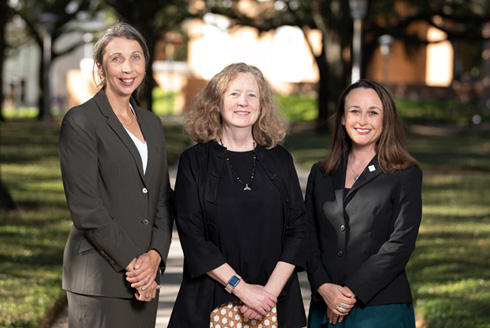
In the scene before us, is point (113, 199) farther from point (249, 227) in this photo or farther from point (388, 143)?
point (388, 143)

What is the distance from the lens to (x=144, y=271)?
3.61 metres

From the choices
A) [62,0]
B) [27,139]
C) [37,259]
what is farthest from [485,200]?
[62,0]

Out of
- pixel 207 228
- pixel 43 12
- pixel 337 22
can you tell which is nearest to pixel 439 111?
pixel 337 22

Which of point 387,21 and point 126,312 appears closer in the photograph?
point 126,312

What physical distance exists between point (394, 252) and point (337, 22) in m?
24.7

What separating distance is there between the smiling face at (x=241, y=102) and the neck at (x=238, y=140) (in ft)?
0.14

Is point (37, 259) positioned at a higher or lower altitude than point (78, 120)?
lower

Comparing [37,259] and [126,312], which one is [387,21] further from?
[126,312]

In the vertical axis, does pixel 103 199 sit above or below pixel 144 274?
above

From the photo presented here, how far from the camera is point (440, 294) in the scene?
6.82m

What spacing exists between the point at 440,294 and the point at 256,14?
29.3m

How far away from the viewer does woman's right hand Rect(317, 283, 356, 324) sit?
12.4 ft

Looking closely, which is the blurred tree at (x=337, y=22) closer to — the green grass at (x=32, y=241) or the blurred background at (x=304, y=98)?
the blurred background at (x=304, y=98)

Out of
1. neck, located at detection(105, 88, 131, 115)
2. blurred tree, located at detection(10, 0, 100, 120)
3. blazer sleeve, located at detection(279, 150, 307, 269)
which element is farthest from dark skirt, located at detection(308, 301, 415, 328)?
blurred tree, located at detection(10, 0, 100, 120)
